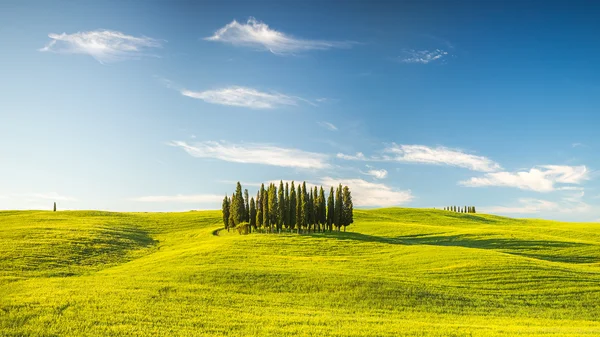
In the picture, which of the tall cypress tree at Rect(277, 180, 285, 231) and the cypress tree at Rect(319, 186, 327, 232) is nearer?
the tall cypress tree at Rect(277, 180, 285, 231)

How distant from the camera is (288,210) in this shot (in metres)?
98.5

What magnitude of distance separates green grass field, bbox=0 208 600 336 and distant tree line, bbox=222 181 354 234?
14822mm

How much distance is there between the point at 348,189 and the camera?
106m

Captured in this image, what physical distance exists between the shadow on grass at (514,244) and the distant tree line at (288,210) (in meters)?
12.5

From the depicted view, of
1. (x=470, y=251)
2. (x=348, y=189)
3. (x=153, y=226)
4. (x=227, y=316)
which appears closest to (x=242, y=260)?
(x=227, y=316)

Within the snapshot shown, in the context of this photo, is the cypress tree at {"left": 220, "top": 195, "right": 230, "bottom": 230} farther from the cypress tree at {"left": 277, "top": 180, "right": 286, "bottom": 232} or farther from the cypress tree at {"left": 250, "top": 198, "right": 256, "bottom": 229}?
the cypress tree at {"left": 277, "top": 180, "right": 286, "bottom": 232}

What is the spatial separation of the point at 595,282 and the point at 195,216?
10328 cm

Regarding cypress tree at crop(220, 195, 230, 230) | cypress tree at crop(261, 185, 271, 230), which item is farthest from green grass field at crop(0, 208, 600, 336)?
cypress tree at crop(220, 195, 230, 230)

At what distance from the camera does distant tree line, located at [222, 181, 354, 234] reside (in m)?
98.0

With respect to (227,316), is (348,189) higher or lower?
higher

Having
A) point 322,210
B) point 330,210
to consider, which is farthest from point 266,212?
point 330,210

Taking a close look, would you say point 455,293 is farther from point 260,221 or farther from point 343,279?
point 260,221

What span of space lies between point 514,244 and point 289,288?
61.1 m

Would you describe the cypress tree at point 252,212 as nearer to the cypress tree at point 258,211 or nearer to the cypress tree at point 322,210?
the cypress tree at point 258,211
